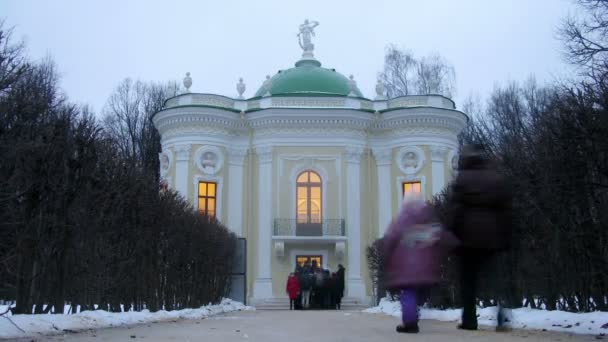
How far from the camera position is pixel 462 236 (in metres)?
6.97

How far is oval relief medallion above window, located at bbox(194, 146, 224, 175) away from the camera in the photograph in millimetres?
32438

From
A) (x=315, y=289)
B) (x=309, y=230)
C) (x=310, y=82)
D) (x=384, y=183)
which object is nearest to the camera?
(x=315, y=289)

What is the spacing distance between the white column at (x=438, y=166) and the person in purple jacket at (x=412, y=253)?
81.6ft

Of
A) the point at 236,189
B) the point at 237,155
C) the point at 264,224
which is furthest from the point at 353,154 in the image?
the point at 236,189

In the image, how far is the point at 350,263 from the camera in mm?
31562

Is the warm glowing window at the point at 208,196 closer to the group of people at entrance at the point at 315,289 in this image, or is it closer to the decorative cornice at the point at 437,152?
the group of people at entrance at the point at 315,289

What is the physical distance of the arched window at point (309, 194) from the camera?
3238 cm

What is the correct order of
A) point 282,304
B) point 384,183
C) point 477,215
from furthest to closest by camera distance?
point 384,183 < point 282,304 < point 477,215

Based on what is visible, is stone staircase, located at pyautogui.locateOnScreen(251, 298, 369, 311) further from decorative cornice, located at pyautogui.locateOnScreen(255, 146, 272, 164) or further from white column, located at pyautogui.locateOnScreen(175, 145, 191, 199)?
decorative cornice, located at pyautogui.locateOnScreen(255, 146, 272, 164)

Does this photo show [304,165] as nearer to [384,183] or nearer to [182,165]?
[384,183]

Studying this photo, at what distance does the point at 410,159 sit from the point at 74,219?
24132mm

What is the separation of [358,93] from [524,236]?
25.6 metres

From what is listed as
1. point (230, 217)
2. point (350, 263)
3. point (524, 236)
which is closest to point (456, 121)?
point (350, 263)

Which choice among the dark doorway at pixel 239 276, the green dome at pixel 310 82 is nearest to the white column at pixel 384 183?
the green dome at pixel 310 82
